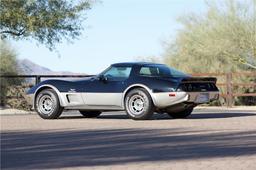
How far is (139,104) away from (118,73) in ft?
3.61

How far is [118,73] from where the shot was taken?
18.2m

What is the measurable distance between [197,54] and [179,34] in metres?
2.61

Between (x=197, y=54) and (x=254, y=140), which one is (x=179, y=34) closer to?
(x=197, y=54)

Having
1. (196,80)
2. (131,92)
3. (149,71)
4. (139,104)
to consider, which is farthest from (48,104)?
(196,80)

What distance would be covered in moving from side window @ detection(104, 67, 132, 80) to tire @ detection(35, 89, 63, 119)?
1.40 meters

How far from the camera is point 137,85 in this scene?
689 inches

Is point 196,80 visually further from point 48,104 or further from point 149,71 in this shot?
point 48,104

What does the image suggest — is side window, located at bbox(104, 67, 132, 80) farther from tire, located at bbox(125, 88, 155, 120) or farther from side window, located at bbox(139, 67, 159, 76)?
tire, located at bbox(125, 88, 155, 120)

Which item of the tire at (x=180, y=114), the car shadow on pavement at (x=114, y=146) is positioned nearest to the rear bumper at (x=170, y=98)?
the tire at (x=180, y=114)

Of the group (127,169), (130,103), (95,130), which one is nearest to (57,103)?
(130,103)

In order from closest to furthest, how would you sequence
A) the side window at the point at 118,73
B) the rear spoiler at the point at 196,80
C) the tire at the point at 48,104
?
the rear spoiler at the point at 196,80 < the side window at the point at 118,73 < the tire at the point at 48,104

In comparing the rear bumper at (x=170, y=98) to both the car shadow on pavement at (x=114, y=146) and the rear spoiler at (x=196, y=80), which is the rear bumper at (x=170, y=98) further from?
the car shadow on pavement at (x=114, y=146)

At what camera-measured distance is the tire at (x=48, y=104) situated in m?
18.3

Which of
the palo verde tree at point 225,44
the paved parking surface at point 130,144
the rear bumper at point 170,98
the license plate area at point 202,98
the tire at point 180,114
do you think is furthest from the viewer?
the palo verde tree at point 225,44
